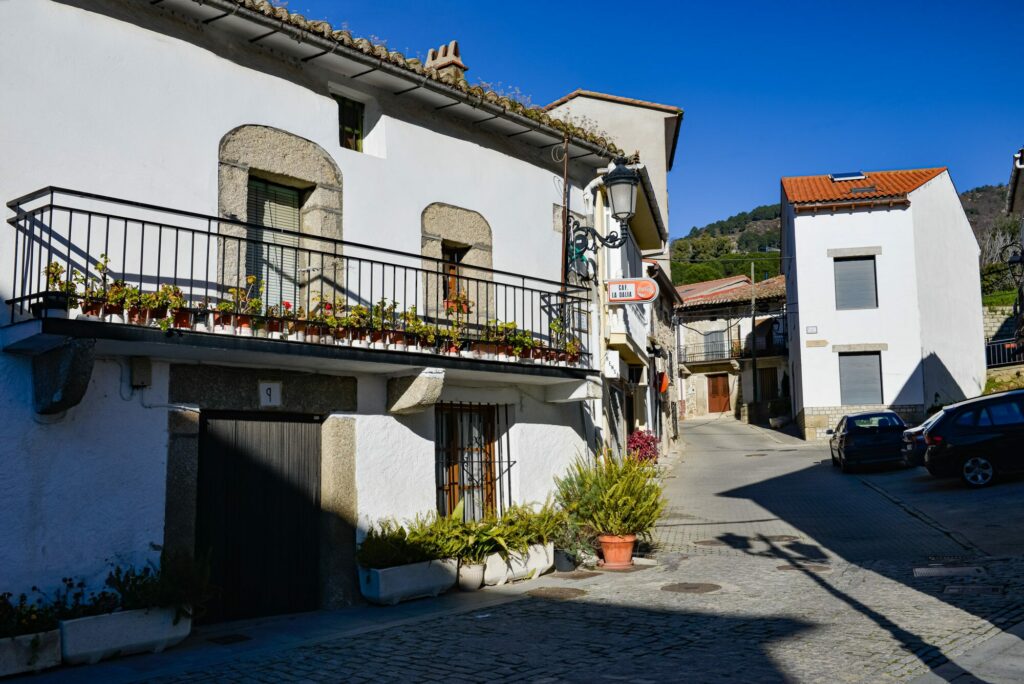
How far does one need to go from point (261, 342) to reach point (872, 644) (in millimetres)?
5665

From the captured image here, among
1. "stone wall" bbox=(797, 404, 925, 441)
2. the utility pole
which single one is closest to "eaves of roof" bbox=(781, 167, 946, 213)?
"stone wall" bbox=(797, 404, 925, 441)

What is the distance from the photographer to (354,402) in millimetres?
9852

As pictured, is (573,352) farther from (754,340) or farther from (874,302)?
(754,340)

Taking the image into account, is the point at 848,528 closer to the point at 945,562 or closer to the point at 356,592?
the point at 945,562

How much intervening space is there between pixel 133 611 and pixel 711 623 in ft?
16.0

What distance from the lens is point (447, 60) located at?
12.8 m

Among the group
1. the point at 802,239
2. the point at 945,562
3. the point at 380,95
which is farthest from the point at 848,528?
the point at 802,239

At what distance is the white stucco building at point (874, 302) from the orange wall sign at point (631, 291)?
64.5 feet

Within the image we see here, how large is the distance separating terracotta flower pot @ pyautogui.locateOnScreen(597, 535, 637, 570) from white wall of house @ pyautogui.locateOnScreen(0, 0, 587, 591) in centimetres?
240

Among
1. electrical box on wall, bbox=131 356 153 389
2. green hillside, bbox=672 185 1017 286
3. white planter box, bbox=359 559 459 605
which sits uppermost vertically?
green hillside, bbox=672 185 1017 286

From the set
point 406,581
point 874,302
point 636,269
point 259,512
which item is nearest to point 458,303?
point 406,581

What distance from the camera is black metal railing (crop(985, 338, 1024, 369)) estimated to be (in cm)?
3300

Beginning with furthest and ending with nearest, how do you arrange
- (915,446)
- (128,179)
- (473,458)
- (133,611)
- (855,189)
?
(855,189)
(915,446)
(473,458)
(128,179)
(133,611)

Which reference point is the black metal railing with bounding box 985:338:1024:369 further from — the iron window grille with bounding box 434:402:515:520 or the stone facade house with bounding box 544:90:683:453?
the iron window grille with bounding box 434:402:515:520
